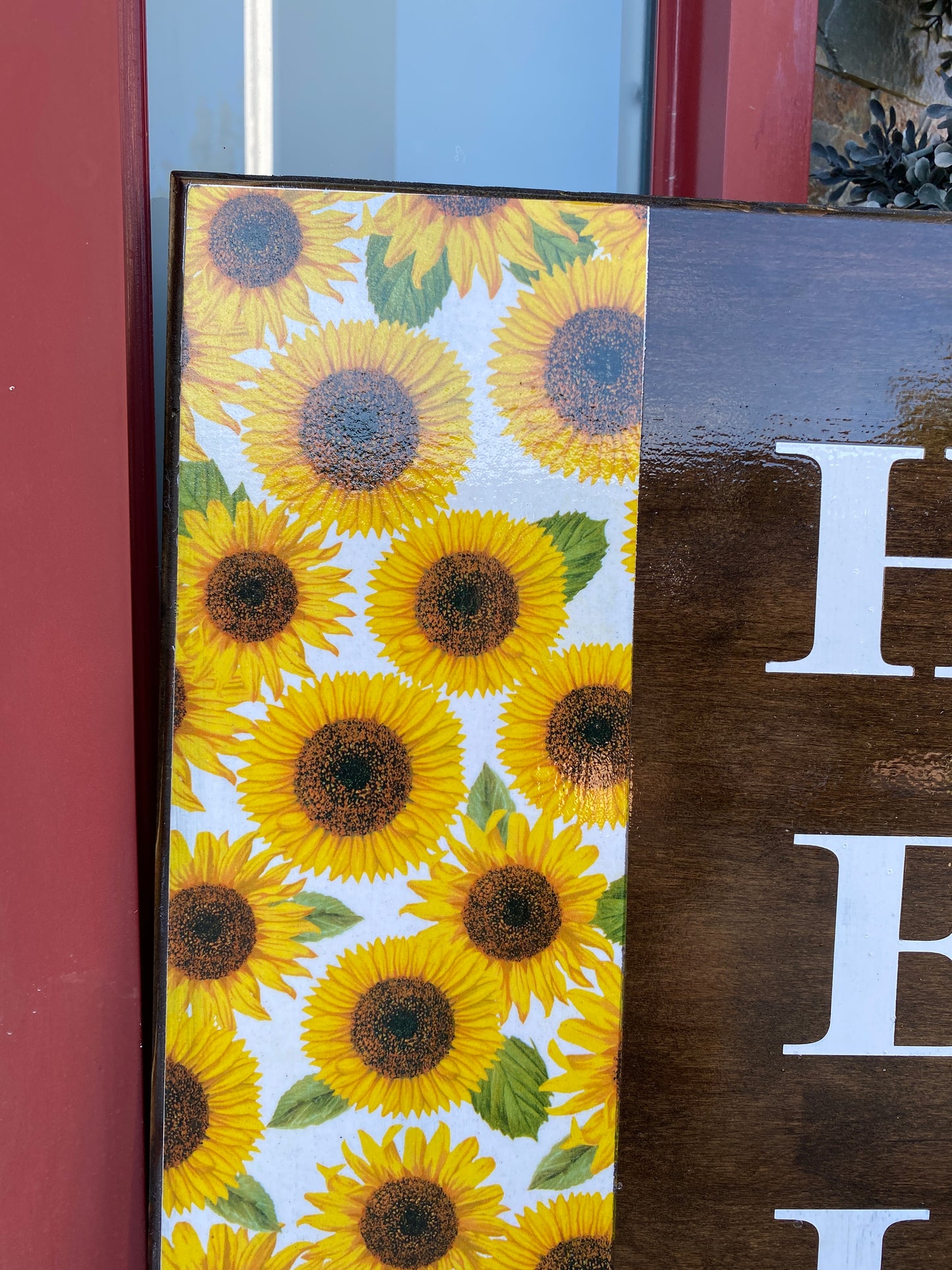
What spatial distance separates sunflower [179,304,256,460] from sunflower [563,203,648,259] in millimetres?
363

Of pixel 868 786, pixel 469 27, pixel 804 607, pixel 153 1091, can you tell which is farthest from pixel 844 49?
pixel 153 1091

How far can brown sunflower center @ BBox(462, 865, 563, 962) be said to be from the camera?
37.0 inches

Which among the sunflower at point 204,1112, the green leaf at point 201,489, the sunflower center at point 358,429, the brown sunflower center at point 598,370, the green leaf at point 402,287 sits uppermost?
the green leaf at point 402,287

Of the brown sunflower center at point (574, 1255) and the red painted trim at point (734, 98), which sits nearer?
the brown sunflower center at point (574, 1255)

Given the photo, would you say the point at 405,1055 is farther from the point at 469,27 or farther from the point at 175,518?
the point at 469,27

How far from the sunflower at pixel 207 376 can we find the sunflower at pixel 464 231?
177 mm

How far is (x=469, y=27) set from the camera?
1176mm

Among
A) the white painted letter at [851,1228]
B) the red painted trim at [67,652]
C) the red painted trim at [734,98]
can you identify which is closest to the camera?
the red painted trim at [67,652]

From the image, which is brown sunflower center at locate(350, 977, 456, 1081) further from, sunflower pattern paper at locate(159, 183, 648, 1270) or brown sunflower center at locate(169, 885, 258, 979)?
brown sunflower center at locate(169, 885, 258, 979)

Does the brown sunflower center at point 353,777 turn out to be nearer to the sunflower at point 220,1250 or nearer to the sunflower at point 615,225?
the sunflower at point 220,1250

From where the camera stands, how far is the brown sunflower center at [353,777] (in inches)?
36.4

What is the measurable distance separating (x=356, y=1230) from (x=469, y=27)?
1.43m

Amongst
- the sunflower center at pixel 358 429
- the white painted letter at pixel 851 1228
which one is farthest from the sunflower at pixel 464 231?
the white painted letter at pixel 851 1228

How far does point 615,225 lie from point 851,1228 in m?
1.09
